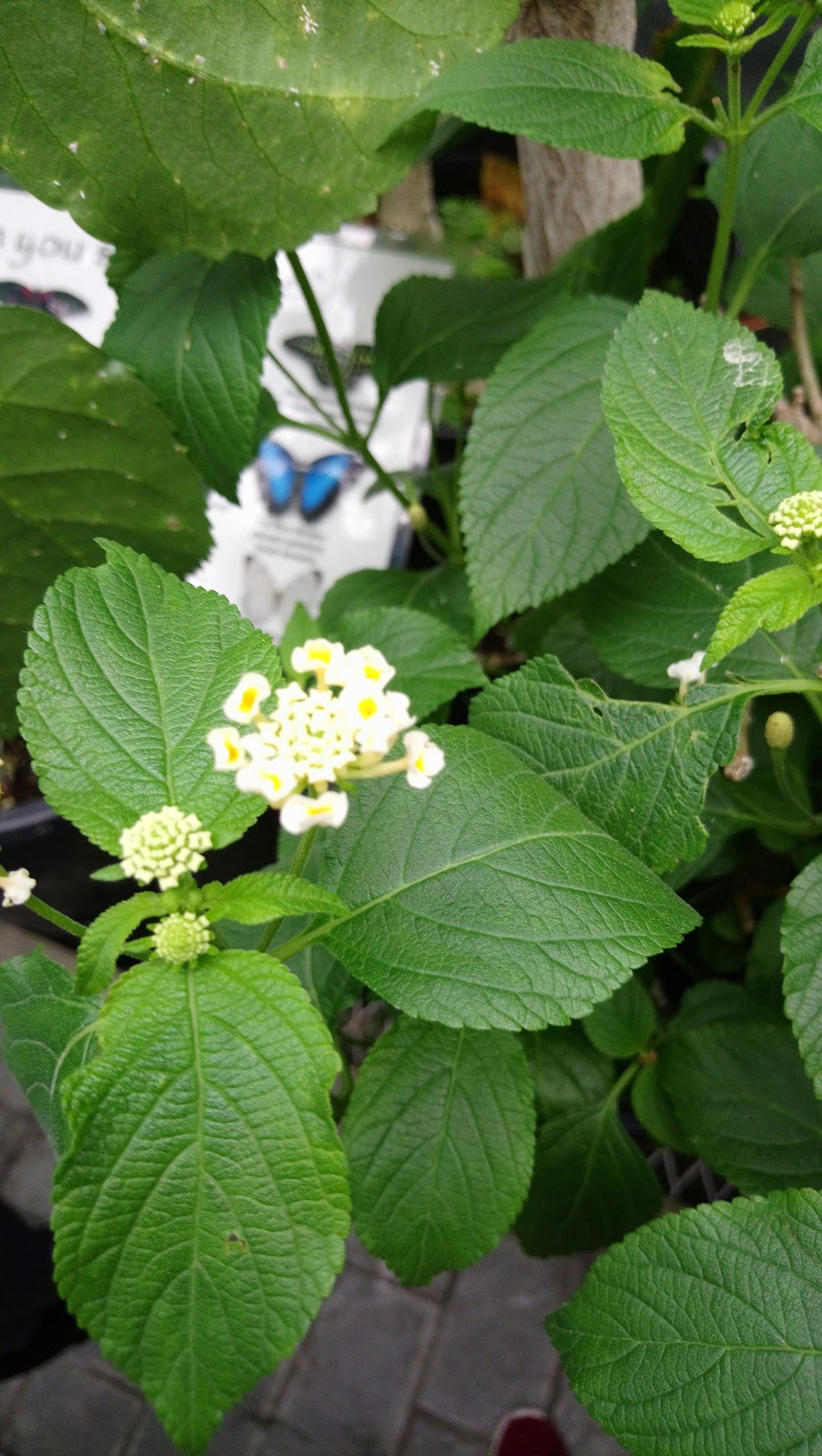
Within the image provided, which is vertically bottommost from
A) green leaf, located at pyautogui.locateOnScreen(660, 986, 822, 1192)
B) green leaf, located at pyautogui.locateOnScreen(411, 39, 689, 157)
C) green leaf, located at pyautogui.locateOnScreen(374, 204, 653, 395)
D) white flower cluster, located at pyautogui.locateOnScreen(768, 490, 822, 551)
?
green leaf, located at pyautogui.locateOnScreen(660, 986, 822, 1192)

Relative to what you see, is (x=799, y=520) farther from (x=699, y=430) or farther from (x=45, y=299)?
(x=45, y=299)

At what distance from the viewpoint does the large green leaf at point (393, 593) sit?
3.45ft

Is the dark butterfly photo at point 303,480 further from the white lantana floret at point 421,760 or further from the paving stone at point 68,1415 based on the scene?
the paving stone at point 68,1415

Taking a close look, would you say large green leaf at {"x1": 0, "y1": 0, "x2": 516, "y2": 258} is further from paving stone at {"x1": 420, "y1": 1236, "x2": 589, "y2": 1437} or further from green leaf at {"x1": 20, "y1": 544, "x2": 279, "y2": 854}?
paving stone at {"x1": 420, "y1": 1236, "x2": 589, "y2": 1437}

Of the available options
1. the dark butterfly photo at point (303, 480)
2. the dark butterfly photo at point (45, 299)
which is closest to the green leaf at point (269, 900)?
the dark butterfly photo at point (303, 480)

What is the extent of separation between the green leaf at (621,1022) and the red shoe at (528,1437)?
831 mm

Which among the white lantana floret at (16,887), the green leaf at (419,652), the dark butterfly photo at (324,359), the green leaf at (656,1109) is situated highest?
the dark butterfly photo at (324,359)

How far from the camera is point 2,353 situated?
81cm

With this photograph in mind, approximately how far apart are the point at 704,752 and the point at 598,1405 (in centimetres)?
40

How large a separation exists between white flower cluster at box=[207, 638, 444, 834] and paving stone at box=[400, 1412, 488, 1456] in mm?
1318

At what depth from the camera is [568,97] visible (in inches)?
25.9

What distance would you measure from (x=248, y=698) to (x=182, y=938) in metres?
0.14

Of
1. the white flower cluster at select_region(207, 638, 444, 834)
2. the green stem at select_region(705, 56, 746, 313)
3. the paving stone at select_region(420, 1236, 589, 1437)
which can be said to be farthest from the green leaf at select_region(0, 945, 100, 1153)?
the paving stone at select_region(420, 1236, 589, 1437)

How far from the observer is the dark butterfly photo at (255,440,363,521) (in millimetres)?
1373
